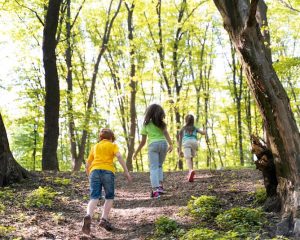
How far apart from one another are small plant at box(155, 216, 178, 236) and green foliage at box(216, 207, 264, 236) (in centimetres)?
68

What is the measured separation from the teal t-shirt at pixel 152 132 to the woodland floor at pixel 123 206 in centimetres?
128

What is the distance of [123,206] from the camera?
784cm

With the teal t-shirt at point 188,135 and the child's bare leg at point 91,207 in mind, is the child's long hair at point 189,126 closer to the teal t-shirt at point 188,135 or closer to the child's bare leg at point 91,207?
the teal t-shirt at point 188,135

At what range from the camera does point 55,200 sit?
7.74m

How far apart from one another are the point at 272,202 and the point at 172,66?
751 inches

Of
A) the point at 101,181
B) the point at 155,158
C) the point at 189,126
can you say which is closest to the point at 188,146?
the point at 189,126

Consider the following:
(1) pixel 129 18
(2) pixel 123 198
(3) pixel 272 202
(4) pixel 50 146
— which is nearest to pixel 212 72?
(1) pixel 129 18

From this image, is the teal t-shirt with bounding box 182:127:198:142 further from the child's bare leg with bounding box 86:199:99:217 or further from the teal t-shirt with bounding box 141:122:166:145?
the child's bare leg with bounding box 86:199:99:217

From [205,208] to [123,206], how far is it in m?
2.25

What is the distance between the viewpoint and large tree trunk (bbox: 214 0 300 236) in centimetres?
538

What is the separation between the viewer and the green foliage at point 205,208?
6093mm

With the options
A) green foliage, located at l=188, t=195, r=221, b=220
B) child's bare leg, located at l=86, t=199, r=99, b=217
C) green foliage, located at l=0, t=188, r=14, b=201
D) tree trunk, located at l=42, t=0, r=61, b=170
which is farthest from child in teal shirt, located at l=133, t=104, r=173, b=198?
tree trunk, located at l=42, t=0, r=61, b=170

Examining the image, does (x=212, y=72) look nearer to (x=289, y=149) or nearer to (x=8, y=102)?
(x=8, y=102)

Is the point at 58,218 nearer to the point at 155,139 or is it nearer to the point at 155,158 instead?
the point at 155,158
